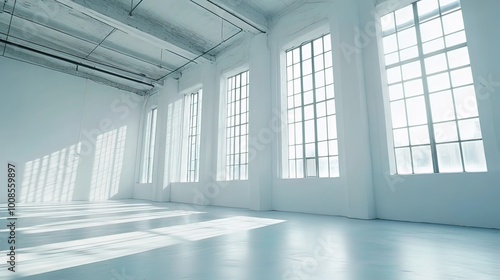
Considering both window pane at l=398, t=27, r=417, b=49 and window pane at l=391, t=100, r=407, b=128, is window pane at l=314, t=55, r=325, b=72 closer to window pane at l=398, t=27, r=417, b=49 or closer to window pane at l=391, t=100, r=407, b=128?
window pane at l=398, t=27, r=417, b=49

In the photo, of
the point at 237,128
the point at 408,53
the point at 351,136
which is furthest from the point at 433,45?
the point at 237,128

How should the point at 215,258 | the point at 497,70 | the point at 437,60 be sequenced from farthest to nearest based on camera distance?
1. the point at 437,60
2. the point at 497,70
3. the point at 215,258

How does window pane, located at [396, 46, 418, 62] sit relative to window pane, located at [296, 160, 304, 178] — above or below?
above

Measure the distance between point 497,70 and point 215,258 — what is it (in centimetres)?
634

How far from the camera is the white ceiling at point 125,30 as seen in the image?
363 inches

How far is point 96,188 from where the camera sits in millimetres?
14953

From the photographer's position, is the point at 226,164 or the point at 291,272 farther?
the point at 226,164

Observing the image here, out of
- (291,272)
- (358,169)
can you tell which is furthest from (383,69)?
(291,272)

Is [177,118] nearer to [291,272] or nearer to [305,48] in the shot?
[305,48]

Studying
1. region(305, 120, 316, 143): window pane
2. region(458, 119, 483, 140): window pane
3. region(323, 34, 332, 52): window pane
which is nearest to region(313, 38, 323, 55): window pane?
region(323, 34, 332, 52): window pane

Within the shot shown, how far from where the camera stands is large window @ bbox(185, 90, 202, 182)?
1307 cm

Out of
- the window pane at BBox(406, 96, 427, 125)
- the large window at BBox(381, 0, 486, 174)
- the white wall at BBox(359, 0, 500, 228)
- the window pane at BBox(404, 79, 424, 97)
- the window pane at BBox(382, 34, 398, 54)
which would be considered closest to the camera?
the white wall at BBox(359, 0, 500, 228)

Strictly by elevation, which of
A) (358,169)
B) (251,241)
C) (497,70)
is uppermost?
(497,70)

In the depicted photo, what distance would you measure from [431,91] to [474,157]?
176 centimetres
